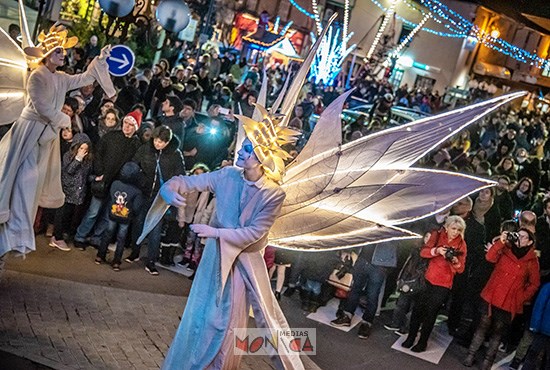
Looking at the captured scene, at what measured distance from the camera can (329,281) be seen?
10078 millimetres

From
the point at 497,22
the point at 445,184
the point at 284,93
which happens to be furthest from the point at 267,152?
the point at 497,22

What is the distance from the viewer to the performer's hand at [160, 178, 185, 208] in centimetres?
568

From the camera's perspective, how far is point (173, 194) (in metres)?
5.71

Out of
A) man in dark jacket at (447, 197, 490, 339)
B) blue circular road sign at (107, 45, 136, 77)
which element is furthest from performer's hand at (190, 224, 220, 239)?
blue circular road sign at (107, 45, 136, 77)

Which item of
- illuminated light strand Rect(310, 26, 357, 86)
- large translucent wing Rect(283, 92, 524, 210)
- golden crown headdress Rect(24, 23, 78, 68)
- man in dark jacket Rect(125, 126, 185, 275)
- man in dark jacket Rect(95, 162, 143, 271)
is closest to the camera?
large translucent wing Rect(283, 92, 524, 210)

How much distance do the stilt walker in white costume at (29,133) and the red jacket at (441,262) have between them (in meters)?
4.23

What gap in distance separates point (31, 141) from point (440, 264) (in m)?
4.61

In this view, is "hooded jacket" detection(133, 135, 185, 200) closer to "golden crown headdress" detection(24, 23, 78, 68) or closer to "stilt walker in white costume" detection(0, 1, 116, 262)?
"stilt walker in white costume" detection(0, 1, 116, 262)

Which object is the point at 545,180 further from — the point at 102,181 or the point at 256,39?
the point at 256,39

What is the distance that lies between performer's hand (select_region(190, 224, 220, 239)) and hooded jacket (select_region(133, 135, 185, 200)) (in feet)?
13.5

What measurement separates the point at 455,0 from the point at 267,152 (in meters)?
41.3

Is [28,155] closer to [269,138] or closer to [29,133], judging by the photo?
[29,133]

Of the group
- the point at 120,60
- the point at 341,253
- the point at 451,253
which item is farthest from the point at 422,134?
the point at 120,60

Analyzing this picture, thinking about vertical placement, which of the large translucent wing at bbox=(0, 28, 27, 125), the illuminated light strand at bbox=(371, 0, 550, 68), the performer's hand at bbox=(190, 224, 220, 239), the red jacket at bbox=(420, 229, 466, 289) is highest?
the illuminated light strand at bbox=(371, 0, 550, 68)
